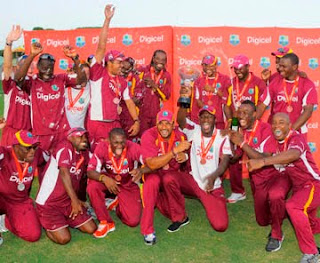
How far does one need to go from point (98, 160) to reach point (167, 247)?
1.41 m

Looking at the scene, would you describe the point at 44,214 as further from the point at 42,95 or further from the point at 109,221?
the point at 42,95

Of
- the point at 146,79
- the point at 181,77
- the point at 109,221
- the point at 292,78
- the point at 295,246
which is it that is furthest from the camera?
the point at 181,77

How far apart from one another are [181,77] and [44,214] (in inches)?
150

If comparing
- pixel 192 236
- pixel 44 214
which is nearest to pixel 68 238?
pixel 44 214

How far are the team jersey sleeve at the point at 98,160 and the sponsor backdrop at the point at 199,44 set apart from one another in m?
2.82

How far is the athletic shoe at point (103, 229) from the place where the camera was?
5.56 m

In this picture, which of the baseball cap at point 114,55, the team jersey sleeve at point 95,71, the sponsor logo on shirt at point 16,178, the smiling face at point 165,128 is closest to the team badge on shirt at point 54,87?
the team jersey sleeve at point 95,71

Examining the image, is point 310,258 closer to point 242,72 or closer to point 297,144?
point 297,144

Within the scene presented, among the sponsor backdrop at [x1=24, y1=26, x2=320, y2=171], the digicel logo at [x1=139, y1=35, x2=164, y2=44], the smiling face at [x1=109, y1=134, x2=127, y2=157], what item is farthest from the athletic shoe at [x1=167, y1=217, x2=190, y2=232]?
the digicel logo at [x1=139, y1=35, x2=164, y2=44]

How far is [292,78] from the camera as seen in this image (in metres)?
6.51

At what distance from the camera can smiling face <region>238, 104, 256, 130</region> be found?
5.87 metres

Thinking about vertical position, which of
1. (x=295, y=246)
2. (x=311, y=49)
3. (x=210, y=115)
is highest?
(x=311, y=49)

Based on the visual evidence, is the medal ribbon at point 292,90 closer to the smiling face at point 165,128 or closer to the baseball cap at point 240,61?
the baseball cap at point 240,61

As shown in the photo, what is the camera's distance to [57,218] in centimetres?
551
